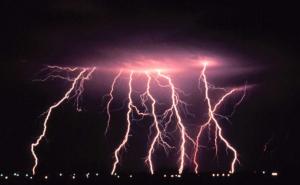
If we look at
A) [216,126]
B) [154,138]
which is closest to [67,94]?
[154,138]

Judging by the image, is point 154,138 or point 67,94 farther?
point 154,138

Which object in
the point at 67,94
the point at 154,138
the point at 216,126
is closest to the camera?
the point at 216,126

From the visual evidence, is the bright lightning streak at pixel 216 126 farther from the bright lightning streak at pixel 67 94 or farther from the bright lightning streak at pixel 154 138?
the bright lightning streak at pixel 67 94

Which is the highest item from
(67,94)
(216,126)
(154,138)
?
(67,94)

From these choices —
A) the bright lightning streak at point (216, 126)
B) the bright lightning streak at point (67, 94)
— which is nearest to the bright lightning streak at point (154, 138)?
the bright lightning streak at point (216, 126)

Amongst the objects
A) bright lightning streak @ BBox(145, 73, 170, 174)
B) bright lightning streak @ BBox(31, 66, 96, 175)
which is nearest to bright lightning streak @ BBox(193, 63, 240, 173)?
bright lightning streak @ BBox(145, 73, 170, 174)

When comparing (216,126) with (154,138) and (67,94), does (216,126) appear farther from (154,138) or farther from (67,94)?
(67,94)

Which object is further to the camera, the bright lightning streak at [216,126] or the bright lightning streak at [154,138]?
the bright lightning streak at [216,126]

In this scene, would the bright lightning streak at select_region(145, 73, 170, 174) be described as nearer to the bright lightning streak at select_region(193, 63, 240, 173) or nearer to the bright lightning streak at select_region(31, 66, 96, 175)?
the bright lightning streak at select_region(193, 63, 240, 173)

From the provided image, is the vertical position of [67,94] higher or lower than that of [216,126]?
higher

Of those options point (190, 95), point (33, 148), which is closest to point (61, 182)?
point (33, 148)

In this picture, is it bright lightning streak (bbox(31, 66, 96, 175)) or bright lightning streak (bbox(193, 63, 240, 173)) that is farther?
bright lightning streak (bbox(193, 63, 240, 173))
